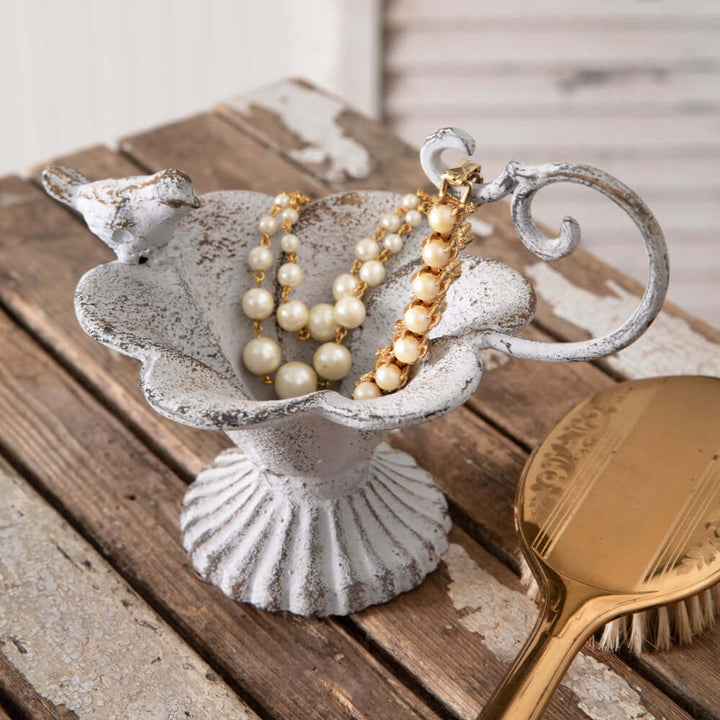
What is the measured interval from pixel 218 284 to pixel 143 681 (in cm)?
21

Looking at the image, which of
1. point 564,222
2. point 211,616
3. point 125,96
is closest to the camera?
point 564,222

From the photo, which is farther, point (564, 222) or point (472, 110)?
point (472, 110)

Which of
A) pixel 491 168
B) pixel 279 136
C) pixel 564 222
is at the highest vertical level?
pixel 564 222

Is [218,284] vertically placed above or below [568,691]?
above

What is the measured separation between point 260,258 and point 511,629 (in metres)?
0.25

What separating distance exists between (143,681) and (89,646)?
0.04 meters

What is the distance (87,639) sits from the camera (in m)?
0.52

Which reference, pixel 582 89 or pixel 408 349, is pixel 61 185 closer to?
pixel 408 349

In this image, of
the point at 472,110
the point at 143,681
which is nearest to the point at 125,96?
the point at 472,110

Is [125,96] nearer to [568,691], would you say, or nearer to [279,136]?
[279,136]

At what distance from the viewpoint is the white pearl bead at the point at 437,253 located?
477 mm

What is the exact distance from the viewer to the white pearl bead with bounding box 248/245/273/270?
0.55 meters

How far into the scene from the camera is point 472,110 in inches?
55.9

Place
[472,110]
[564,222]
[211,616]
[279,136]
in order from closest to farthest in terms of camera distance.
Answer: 1. [564,222]
2. [211,616]
3. [279,136]
4. [472,110]
